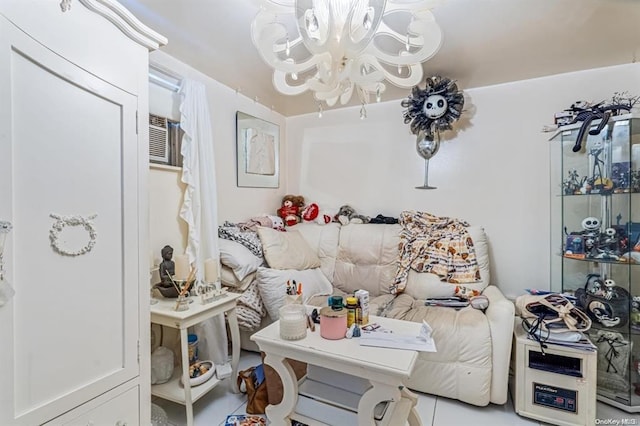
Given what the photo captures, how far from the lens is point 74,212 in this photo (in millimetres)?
922

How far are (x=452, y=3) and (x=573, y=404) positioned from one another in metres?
2.22

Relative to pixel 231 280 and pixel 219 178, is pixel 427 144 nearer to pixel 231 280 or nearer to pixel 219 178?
pixel 219 178

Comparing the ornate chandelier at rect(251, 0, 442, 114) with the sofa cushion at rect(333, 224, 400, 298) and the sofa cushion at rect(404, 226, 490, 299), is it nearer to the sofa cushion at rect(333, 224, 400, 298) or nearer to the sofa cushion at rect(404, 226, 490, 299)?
the sofa cushion at rect(333, 224, 400, 298)

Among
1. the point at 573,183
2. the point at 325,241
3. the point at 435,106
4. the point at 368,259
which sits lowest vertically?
the point at 368,259

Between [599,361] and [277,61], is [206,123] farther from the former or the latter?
[599,361]

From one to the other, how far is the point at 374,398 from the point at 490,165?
2.24m

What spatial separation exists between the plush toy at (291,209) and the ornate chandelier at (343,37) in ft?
5.49

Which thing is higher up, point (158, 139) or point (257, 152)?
point (257, 152)

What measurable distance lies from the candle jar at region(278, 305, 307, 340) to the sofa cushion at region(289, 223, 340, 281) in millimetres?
1304

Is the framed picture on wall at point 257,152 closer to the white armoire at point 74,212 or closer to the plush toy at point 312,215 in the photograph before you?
the plush toy at point 312,215

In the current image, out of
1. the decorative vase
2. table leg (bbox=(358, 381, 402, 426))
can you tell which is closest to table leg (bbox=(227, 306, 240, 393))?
table leg (bbox=(358, 381, 402, 426))

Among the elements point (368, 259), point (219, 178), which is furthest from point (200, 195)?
point (368, 259)

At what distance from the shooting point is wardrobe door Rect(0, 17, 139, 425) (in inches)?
29.6

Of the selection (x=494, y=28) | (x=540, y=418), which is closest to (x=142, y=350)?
(x=540, y=418)
